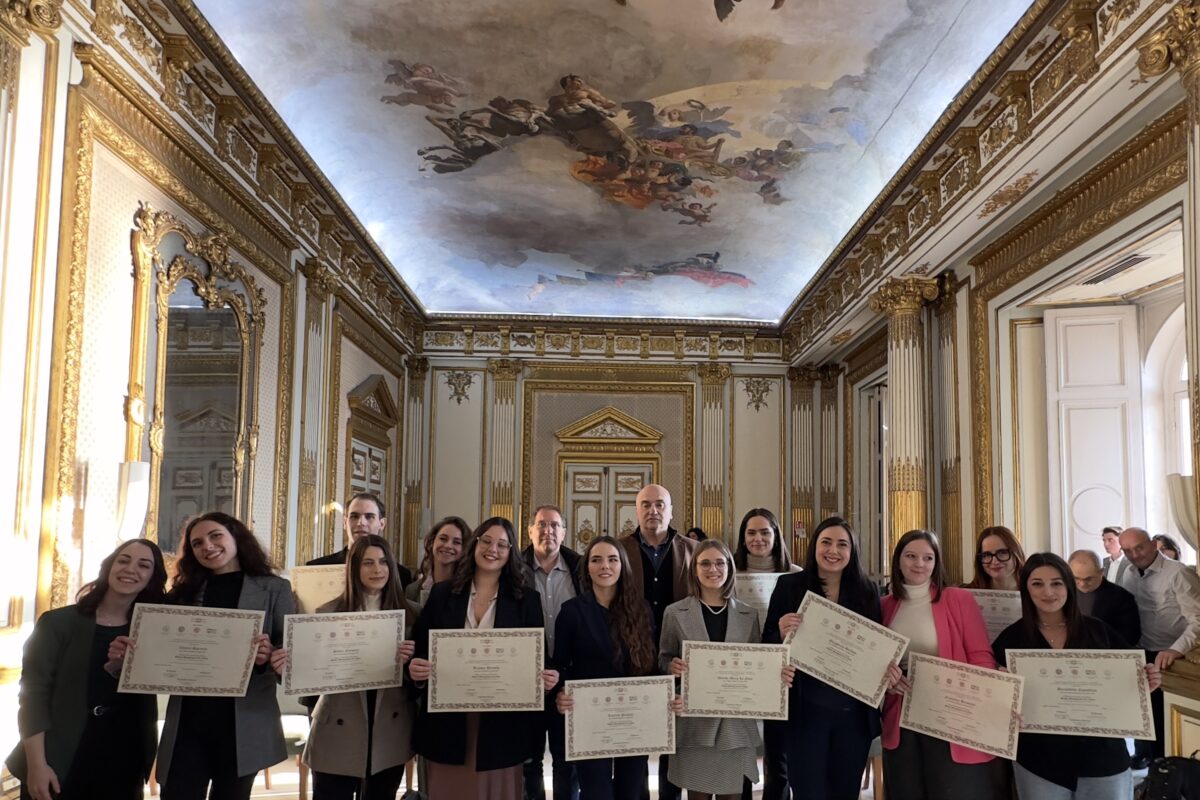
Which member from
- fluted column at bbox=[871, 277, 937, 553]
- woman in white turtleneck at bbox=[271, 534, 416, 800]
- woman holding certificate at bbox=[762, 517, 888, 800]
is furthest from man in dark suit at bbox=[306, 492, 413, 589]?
fluted column at bbox=[871, 277, 937, 553]

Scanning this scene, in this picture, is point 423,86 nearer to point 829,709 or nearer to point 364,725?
point 364,725

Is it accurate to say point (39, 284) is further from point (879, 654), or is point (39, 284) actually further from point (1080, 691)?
point (1080, 691)

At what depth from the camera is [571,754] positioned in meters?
4.23

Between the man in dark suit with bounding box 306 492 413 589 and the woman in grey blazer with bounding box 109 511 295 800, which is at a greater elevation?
the man in dark suit with bounding box 306 492 413 589

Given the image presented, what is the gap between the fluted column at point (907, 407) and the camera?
1022cm

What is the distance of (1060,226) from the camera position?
807 centimetres

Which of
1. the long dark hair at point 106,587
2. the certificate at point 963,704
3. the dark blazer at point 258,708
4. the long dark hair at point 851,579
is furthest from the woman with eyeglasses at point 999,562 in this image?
the long dark hair at point 106,587

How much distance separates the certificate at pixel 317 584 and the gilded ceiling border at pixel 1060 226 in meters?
5.76

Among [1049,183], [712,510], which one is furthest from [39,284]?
[712,510]

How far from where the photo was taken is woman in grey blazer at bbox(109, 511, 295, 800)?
392cm

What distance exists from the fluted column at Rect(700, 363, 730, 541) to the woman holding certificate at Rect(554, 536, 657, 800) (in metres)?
11.7

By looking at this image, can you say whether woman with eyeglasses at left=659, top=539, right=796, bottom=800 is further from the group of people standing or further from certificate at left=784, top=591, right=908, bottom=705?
certificate at left=784, top=591, right=908, bottom=705

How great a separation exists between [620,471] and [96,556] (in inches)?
429

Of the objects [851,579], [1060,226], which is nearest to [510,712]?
[851,579]
